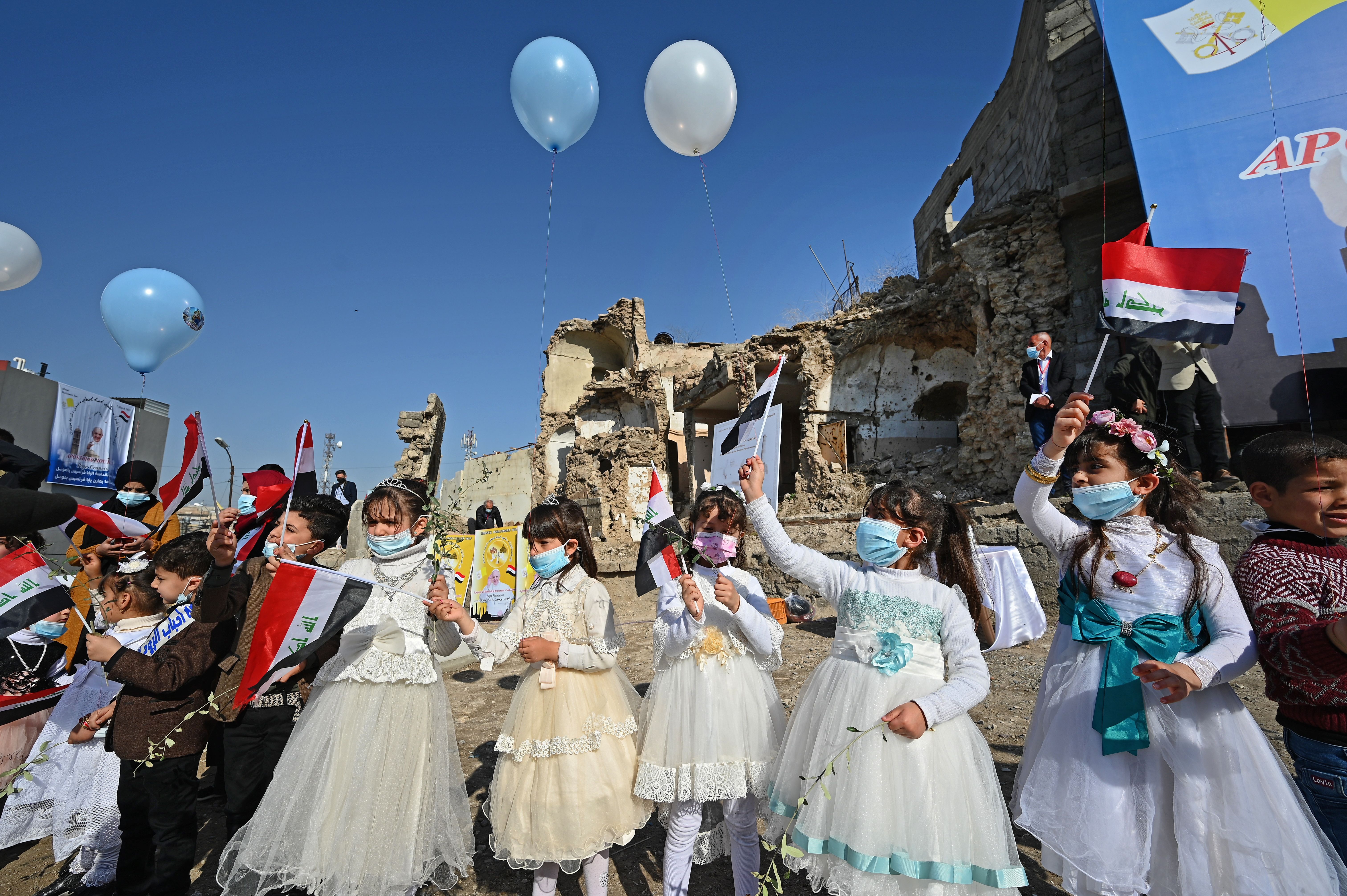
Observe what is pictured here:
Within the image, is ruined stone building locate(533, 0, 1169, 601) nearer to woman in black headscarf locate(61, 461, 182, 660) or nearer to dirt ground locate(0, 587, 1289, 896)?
dirt ground locate(0, 587, 1289, 896)

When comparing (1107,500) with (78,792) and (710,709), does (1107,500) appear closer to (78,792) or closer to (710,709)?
(710,709)

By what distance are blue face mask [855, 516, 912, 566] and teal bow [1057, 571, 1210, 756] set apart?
694 mm

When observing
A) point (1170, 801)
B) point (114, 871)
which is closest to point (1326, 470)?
point (1170, 801)

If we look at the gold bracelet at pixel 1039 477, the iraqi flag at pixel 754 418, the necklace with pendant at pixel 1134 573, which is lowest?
the necklace with pendant at pixel 1134 573

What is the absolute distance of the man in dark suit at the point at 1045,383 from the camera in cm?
679

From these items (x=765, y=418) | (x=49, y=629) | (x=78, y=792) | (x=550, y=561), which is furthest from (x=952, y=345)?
(x=78, y=792)

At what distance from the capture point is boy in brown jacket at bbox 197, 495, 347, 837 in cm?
251

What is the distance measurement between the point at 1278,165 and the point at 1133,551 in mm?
8275

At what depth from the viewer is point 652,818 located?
11.3 feet

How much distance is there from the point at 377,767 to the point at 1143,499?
3099 millimetres

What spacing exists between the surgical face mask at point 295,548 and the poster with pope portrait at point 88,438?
515 inches

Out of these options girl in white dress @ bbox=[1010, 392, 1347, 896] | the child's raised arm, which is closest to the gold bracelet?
girl in white dress @ bbox=[1010, 392, 1347, 896]

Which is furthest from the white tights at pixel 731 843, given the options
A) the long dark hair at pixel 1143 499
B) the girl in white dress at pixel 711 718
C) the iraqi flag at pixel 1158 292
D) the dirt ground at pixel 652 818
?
the iraqi flag at pixel 1158 292

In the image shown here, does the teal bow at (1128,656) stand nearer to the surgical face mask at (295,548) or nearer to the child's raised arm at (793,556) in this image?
the child's raised arm at (793,556)
